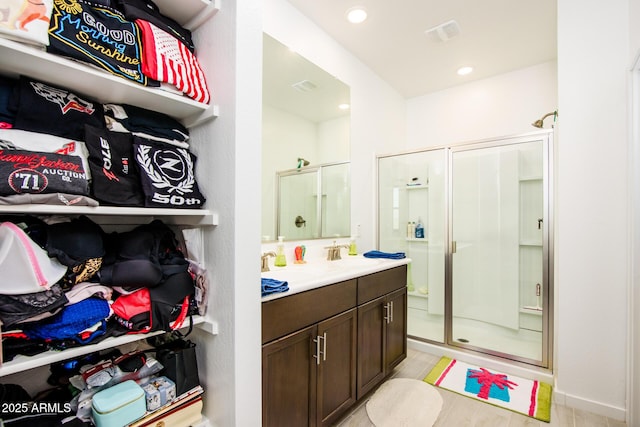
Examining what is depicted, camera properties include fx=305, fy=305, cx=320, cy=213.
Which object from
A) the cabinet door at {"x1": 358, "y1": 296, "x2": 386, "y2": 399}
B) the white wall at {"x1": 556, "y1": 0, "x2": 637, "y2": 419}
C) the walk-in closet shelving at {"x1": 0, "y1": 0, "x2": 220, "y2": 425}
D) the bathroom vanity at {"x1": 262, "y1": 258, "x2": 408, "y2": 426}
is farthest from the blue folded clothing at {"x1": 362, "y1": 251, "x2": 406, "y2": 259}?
the walk-in closet shelving at {"x1": 0, "y1": 0, "x2": 220, "y2": 425}

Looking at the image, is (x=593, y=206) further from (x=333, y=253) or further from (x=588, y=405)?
(x=333, y=253)

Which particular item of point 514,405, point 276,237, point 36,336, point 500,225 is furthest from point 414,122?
point 36,336

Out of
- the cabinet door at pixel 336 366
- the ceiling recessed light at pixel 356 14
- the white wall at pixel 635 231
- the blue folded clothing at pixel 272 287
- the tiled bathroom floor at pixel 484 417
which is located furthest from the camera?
the ceiling recessed light at pixel 356 14

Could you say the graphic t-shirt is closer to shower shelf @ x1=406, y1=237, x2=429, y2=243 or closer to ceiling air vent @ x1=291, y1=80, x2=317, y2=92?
ceiling air vent @ x1=291, y1=80, x2=317, y2=92

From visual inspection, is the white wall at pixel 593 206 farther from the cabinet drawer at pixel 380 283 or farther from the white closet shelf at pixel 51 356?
the white closet shelf at pixel 51 356

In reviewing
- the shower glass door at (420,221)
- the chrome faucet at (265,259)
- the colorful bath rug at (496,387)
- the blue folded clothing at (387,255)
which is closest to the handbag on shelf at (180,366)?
the chrome faucet at (265,259)

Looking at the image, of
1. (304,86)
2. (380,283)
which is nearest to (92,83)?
(304,86)

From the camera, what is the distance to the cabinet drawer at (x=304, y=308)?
4.22 ft

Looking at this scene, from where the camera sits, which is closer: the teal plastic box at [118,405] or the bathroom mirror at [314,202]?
the teal plastic box at [118,405]

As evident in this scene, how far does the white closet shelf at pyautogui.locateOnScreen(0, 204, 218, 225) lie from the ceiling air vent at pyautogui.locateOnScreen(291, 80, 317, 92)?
1.42 m

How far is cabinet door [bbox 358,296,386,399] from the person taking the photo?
184cm

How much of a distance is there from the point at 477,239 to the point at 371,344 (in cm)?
147

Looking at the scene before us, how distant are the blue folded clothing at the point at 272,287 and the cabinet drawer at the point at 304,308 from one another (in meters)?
0.04

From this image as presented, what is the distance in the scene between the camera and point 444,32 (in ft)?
7.95
